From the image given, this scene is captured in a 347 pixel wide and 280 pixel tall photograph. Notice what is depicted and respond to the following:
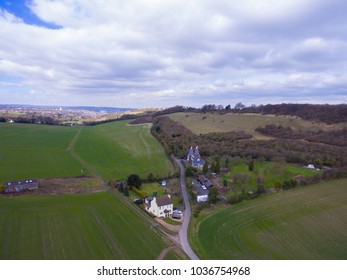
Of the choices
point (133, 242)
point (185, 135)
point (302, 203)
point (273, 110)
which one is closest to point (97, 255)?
point (133, 242)

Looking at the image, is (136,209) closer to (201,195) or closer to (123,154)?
(201,195)

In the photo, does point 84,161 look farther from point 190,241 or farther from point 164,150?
point 190,241

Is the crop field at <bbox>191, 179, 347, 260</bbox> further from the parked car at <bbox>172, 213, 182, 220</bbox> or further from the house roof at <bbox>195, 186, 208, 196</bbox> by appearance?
the house roof at <bbox>195, 186, 208, 196</bbox>

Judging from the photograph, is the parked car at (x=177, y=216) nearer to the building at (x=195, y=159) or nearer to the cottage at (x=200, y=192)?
the cottage at (x=200, y=192)

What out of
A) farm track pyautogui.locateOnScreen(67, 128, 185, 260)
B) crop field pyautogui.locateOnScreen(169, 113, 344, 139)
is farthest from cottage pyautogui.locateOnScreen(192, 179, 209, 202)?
crop field pyautogui.locateOnScreen(169, 113, 344, 139)

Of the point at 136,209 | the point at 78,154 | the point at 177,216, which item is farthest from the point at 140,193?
the point at 78,154

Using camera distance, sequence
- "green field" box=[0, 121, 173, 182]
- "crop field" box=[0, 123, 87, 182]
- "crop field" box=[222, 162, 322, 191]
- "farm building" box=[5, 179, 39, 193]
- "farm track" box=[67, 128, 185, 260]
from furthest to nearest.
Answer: "green field" box=[0, 121, 173, 182] < "crop field" box=[0, 123, 87, 182] < "crop field" box=[222, 162, 322, 191] < "farm building" box=[5, 179, 39, 193] < "farm track" box=[67, 128, 185, 260]
